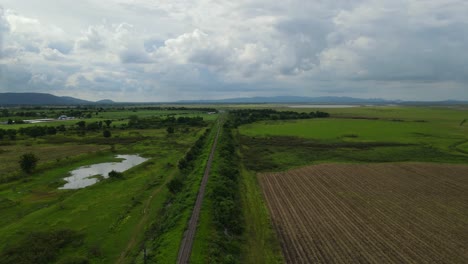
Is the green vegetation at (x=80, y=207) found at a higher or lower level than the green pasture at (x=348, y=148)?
lower

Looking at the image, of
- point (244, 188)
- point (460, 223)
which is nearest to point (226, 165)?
point (244, 188)

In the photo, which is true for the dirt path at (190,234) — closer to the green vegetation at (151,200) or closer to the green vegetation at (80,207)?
the green vegetation at (151,200)

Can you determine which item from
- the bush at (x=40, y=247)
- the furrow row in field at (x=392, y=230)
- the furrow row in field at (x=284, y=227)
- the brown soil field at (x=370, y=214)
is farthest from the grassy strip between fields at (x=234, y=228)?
the bush at (x=40, y=247)

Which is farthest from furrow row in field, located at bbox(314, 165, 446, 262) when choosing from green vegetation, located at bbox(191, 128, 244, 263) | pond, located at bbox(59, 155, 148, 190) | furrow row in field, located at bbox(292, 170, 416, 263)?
pond, located at bbox(59, 155, 148, 190)

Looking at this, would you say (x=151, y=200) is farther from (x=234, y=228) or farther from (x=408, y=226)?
(x=408, y=226)

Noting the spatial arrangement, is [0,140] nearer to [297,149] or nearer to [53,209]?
[53,209]

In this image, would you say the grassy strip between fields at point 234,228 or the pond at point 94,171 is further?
the pond at point 94,171
